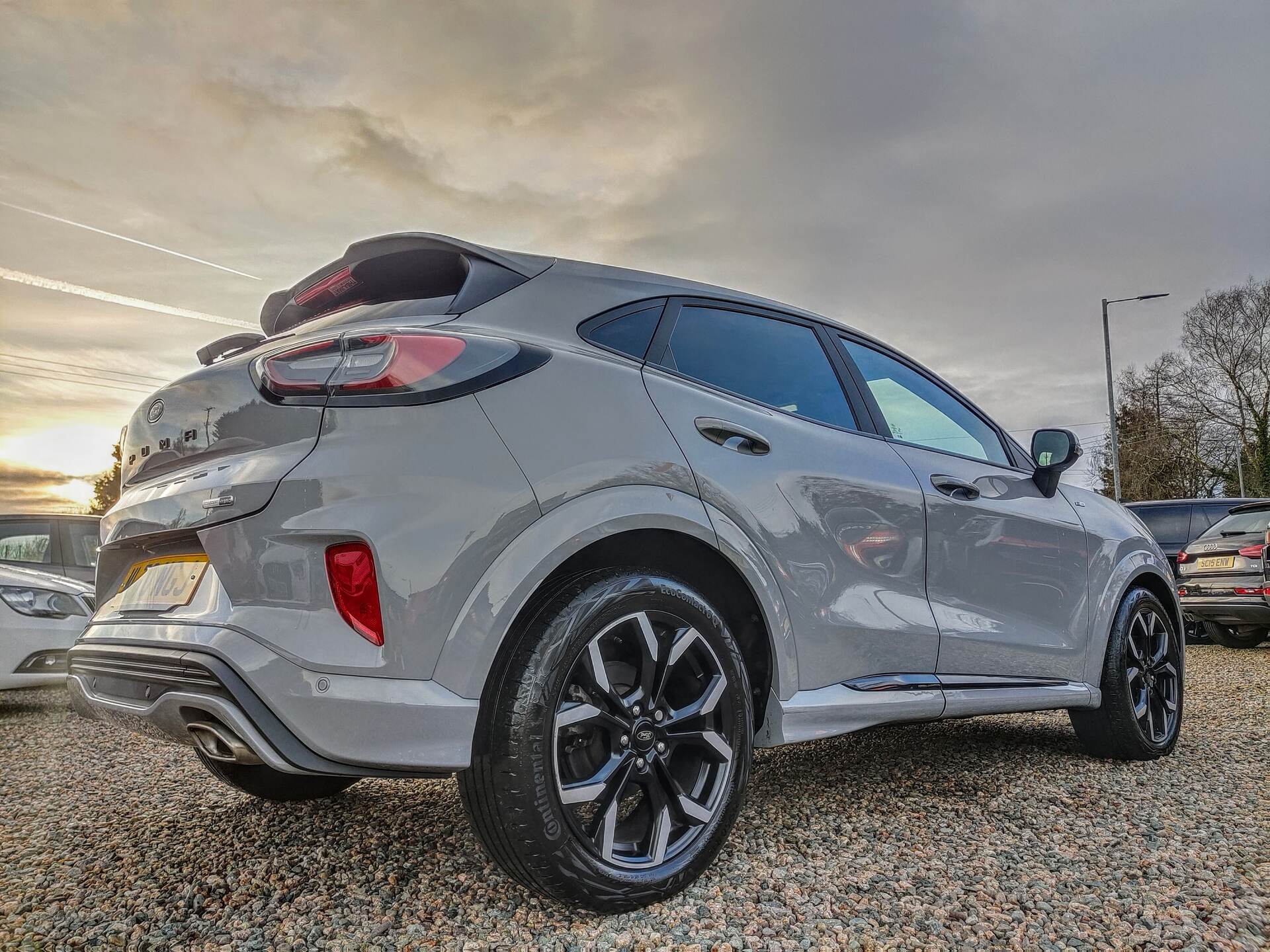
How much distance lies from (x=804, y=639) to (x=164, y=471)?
5.85ft

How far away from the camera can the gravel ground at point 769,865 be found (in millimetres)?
2152

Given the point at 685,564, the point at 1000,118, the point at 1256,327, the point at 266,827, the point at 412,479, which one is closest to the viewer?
the point at 412,479

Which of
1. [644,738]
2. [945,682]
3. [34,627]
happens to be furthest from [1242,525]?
[34,627]

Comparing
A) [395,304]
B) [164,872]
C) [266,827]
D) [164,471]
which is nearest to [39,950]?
[164,872]

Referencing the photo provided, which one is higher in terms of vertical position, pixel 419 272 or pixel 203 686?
pixel 419 272

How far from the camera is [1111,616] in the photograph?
3.92 metres

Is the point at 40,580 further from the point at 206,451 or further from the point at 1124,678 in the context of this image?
the point at 1124,678

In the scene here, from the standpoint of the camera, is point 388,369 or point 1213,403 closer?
point 388,369

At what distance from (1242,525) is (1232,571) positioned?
57 cm

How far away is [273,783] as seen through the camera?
308 centimetres

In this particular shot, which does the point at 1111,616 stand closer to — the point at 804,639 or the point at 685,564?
the point at 804,639

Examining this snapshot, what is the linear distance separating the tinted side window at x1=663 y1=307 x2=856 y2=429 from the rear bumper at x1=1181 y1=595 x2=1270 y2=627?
25.9 feet

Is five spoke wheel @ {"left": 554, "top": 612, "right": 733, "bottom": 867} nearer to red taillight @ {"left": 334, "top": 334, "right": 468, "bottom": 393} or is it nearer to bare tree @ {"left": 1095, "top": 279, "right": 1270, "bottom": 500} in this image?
red taillight @ {"left": 334, "top": 334, "right": 468, "bottom": 393}

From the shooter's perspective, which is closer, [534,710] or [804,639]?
[534,710]
